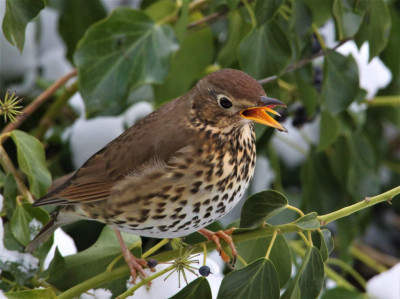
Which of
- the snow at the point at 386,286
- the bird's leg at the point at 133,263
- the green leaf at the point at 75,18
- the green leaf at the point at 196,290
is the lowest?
the snow at the point at 386,286

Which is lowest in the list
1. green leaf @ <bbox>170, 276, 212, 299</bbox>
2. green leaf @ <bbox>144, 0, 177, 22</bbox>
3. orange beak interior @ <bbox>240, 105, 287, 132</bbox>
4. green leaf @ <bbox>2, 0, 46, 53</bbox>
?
green leaf @ <bbox>170, 276, 212, 299</bbox>

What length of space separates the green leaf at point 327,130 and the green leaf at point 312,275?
960mm

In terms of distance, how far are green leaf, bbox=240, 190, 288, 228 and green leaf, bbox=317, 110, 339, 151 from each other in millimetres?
943

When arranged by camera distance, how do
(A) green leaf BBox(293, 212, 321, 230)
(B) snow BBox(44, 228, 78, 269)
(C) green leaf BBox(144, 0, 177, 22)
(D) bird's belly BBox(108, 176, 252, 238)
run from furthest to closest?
(C) green leaf BBox(144, 0, 177, 22)
(B) snow BBox(44, 228, 78, 269)
(D) bird's belly BBox(108, 176, 252, 238)
(A) green leaf BBox(293, 212, 321, 230)

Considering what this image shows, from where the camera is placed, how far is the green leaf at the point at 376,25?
95.6 inches

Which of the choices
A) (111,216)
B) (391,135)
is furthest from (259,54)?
(391,135)

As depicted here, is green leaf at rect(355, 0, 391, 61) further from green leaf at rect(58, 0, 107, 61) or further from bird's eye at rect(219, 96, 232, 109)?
green leaf at rect(58, 0, 107, 61)

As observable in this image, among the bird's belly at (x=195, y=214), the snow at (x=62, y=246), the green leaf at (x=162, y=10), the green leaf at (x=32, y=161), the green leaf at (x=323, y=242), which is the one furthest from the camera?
the green leaf at (x=162, y=10)

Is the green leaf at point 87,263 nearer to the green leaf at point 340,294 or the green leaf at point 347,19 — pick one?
the green leaf at point 340,294

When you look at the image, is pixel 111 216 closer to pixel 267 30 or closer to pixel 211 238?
pixel 211 238

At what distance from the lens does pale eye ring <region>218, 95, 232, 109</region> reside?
78.3 inches

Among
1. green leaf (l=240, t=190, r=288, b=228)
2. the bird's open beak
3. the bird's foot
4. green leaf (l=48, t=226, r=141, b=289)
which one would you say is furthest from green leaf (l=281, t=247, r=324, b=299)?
green leaf (l=48, t=226, r=141, b=289)

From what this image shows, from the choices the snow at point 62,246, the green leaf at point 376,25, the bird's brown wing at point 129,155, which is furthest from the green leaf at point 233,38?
the snow at point 62,246

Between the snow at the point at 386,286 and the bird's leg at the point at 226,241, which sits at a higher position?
the bird's leg at the point at 226,241
